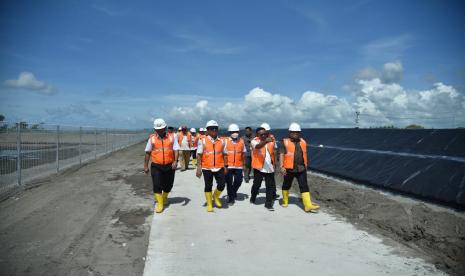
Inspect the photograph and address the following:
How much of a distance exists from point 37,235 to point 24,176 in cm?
562

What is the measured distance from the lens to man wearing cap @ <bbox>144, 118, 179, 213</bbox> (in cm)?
854

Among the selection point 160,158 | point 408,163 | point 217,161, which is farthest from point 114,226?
point 408,163

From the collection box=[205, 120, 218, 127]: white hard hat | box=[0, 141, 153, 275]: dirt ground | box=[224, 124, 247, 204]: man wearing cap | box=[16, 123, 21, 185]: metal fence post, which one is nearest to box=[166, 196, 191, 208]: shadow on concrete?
box=[0, 141, 153, 275]: dirt ground

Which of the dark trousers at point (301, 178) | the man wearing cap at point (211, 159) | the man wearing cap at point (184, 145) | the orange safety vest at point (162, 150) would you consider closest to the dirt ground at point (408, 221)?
the dark trousers at point (301, 178)

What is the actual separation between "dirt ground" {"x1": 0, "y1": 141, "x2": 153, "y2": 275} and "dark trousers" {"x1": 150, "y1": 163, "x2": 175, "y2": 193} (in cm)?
63

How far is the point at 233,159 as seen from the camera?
9680 mm

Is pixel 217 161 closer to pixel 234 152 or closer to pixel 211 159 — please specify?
pixel 211 159

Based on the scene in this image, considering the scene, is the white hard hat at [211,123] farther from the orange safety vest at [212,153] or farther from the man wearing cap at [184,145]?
the man wearing cap at [184,145]

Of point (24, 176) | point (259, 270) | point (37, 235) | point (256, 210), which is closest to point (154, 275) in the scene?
point (259, 270)

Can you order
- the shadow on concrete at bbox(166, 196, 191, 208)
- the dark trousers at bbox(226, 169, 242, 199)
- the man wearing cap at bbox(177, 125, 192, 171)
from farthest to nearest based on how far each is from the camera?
the man wearing cap at bbox(177, 125, 192, 171) → the shadow on concrete at bbox(166, 196, 191, 208) → the dark trousers at bbox(226, 169, 242, 199)

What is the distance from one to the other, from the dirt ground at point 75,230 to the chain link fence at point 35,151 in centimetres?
56

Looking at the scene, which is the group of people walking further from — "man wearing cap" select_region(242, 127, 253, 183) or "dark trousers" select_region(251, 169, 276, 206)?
"man wearing cap" select_region(242, 127, 253, 183)

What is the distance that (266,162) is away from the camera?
905 cm

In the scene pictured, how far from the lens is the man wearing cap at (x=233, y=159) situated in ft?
31.2
